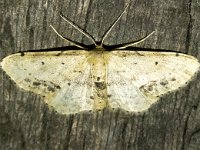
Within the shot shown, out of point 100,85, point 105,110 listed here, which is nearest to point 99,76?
point 100,85

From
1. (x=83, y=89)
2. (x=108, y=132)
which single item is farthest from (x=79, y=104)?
(x=108, y=132)

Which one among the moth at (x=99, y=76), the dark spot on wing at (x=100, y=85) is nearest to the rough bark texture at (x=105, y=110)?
the moth at (x=99, y=76)

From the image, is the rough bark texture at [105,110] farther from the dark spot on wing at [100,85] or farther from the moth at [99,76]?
the dark spot on wing at [100,85]

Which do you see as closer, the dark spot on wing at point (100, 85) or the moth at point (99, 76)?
the moth at point (99, 76)

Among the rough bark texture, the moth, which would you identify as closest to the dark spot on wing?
the moth

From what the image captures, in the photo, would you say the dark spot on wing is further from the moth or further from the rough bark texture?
the rough bark texture

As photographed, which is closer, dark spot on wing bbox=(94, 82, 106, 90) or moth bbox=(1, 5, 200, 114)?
moth bbox=(1, 5, 200, 114)

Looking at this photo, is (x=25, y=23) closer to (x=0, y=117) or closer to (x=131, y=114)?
(x=0, y=117)

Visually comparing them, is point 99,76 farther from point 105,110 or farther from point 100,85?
point 105,110
